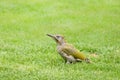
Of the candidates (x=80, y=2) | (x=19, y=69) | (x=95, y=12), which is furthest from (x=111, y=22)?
(x=19, y=69)

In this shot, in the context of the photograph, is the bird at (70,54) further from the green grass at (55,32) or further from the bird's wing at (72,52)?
the green grass at (55,32)

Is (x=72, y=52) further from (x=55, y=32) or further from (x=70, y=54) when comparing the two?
(x=55, y=32)

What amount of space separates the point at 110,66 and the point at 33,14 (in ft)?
32.5

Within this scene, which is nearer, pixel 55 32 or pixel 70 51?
pixel 70 51

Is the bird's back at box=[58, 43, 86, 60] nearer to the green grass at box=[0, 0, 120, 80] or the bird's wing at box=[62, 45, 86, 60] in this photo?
the bird's wing at box=[62, 45, 86, 60]

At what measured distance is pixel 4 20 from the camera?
19.2m

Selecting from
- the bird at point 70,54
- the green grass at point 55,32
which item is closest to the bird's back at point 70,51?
the bird at point 70,54

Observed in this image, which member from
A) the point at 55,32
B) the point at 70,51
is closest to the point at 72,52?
the point at 70,51

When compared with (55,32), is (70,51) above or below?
above

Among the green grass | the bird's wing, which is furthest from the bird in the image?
the green grass

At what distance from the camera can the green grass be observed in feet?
34.4

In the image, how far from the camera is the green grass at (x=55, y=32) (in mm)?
10500

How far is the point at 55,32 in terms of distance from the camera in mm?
17766

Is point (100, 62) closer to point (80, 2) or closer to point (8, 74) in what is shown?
point (8, 74)
